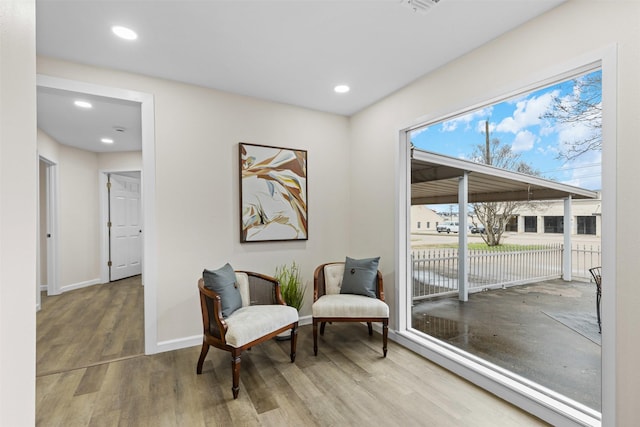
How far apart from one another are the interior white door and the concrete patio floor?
220 inches

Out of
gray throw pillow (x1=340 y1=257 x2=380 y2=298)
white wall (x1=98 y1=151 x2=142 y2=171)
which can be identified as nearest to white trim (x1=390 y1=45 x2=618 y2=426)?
gray throw pillow (x1=340 y1=257 x2=380 y2=298)

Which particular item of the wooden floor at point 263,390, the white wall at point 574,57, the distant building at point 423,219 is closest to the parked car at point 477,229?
the distant building at point 423,219

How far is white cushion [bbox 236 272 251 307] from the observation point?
290cm

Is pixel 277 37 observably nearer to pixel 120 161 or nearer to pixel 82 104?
pixel 82 104

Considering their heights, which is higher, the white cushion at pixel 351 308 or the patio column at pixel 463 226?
the patio column at pixel 463 226

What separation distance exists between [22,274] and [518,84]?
2.79 metres

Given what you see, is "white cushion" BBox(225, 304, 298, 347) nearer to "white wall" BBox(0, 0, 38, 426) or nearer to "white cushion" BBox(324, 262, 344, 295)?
"white cushion" BBox(324, 262, 344, 295)

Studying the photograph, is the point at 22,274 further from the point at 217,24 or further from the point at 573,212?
the point at 573,212

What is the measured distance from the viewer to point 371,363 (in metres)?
2.64

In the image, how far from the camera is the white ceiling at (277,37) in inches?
75.8

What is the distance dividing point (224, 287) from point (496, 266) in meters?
2.49

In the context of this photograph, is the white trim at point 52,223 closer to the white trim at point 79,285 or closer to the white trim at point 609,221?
the white trim at point 79,285

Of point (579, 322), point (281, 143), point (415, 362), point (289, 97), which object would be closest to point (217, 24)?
point (289, 97)

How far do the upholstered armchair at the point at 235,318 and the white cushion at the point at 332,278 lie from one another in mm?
615
